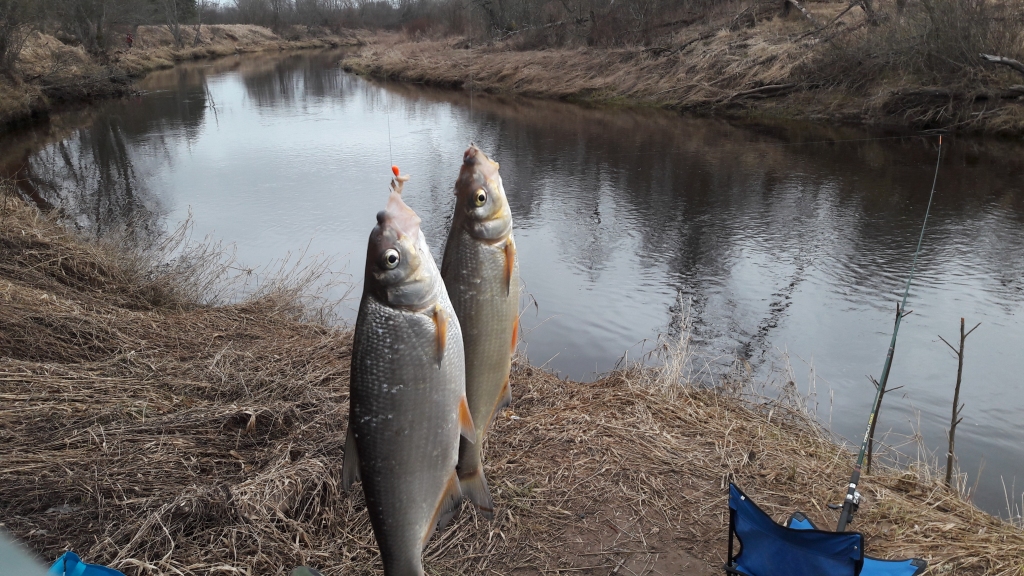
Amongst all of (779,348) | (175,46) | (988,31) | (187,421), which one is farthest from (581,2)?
(175,46)

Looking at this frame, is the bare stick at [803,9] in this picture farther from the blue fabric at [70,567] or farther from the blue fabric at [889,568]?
the blue fabric at [70,567]

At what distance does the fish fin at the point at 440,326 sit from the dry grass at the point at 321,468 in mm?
1985

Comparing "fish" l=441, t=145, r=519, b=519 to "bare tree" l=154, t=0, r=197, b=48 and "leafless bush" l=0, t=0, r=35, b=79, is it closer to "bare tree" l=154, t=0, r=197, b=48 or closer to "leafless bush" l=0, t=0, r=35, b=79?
"leafless bush" l=0, t=0, r=35, b=79

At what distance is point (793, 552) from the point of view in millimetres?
2836

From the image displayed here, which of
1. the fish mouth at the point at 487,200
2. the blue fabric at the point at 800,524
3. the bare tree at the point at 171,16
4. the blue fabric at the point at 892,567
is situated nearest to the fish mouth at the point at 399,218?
the fish mouth at the point at 487,200

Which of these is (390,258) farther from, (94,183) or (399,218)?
(94,183)

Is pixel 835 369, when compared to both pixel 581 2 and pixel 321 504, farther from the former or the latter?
pixel 581 2

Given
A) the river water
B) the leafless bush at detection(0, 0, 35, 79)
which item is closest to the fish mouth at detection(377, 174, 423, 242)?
the river water

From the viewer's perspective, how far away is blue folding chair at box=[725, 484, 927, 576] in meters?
2.67

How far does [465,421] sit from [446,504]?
0.27 meters

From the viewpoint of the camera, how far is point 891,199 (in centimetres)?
1280

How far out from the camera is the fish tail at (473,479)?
7.38 feet

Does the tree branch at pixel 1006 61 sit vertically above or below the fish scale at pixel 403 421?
above

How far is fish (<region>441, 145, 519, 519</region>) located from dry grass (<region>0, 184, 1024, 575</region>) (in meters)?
1.64
